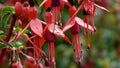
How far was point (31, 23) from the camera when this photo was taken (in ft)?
4.24

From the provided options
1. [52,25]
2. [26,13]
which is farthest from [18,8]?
[52,25]

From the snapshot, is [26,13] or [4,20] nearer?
[26,13]

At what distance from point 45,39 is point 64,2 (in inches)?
5.1

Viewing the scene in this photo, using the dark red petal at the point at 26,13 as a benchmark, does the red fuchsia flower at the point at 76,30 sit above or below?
below

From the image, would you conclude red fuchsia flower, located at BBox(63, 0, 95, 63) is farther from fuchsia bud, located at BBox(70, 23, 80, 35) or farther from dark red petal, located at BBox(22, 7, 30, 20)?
dark red petal, located at BBox(22, 7, 30, 20)

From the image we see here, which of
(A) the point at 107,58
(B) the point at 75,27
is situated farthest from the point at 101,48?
(B) the point at 75,27

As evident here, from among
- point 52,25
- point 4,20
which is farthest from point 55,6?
point 4,20

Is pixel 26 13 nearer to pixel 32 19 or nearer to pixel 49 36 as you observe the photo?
pixel 32 19

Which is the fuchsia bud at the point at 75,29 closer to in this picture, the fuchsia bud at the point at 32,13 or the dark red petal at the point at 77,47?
the dark red petal at the point at 77,47

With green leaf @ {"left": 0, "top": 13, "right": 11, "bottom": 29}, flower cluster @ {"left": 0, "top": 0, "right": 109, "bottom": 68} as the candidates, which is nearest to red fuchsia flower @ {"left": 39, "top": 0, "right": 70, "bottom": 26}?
flower cluster @ {"left": 0, "top": 0, "right": 109, "bottom": 68}

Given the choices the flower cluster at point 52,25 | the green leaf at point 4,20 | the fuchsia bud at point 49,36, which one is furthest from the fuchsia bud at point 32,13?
the green leaf at point 4,20

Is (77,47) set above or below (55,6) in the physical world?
below

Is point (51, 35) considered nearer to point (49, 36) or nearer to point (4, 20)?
point (49, 36)

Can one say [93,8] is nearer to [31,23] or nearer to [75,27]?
[75,27]
